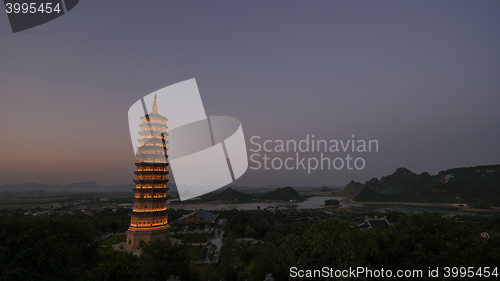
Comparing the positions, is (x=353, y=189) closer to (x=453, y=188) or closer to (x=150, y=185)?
(x=453, y=188)

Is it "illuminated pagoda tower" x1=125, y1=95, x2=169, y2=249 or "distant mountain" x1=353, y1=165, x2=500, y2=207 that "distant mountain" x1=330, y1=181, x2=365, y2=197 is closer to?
"distant mountain" x1=353, y1=165, x2=500, y2=207

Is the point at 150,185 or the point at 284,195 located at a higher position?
the point at 150,185

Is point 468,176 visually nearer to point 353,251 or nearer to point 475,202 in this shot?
point 475,202

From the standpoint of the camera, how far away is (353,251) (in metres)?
11.4

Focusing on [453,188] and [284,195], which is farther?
[284,195]

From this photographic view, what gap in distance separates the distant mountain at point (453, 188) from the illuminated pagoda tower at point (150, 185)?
86198mm

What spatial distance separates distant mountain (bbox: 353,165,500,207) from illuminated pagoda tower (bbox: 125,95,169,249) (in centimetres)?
8620

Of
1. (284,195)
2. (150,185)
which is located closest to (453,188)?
(284,195)

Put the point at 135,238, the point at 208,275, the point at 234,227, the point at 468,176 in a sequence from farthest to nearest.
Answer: the point at 468,176 → the point at 234,227 → the point at 135,238 → the point at 208,275

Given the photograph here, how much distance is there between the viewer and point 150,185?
100 feet

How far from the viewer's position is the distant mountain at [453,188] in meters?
80.6

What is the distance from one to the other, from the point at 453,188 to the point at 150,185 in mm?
106270

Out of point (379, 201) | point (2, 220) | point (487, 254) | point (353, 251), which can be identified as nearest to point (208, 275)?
point (353, 251)

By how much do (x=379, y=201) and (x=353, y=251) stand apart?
11239cm
